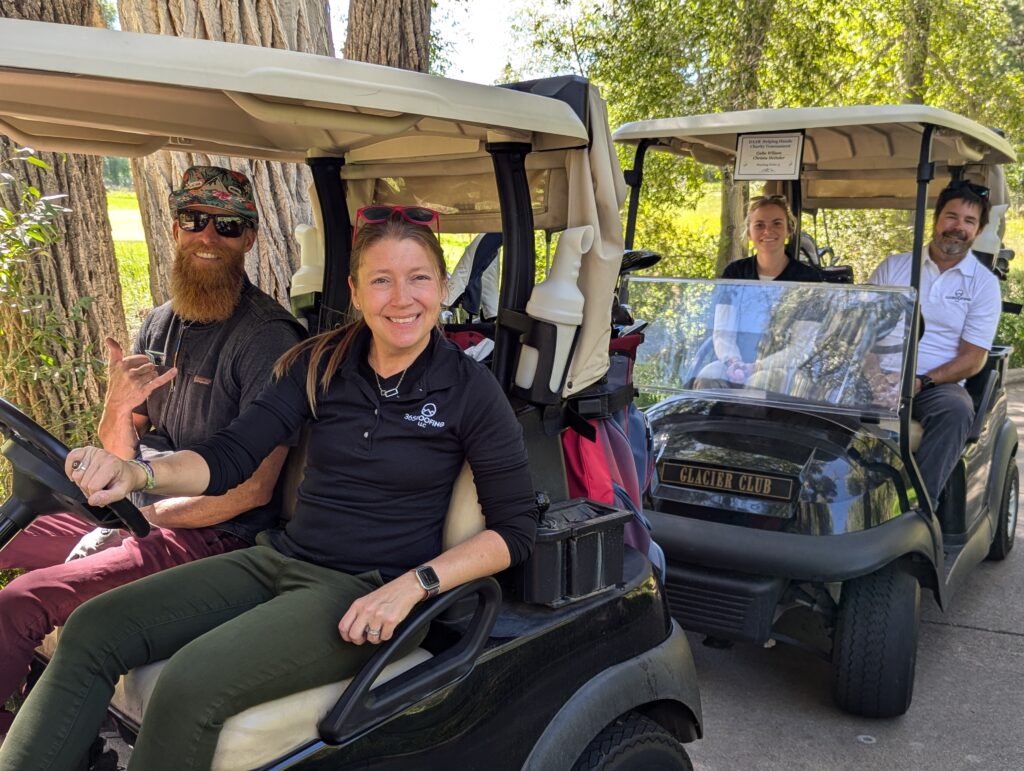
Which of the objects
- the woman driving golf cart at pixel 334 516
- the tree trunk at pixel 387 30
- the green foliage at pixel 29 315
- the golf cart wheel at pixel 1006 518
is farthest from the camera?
the tree trunk at pixel 387 30

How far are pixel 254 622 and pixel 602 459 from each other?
0.99m

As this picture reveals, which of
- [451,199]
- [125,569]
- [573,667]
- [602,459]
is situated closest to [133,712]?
[125,569]

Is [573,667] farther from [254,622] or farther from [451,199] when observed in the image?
[451,199]

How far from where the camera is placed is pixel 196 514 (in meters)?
2.35

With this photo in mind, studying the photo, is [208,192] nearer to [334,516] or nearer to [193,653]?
[334,516]

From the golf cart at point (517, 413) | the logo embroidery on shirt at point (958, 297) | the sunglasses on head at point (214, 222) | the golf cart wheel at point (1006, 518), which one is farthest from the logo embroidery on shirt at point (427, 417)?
the golf cart wheel at point (1006, 518)

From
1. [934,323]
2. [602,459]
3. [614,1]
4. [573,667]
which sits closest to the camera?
[573,667]

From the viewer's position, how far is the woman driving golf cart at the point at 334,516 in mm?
1726

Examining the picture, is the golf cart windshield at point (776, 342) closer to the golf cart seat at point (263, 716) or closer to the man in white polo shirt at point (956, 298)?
the man in white polo shirt at point (956, 298)

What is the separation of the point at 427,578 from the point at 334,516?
0.31 m

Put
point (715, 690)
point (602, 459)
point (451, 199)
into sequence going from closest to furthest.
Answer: point (602, 459) < point (451, 199) < point (715, 690)

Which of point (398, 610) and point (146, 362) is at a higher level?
point (146, 362)

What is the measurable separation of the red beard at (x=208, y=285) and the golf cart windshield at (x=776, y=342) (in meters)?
1.99

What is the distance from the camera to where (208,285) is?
99.3 inches
